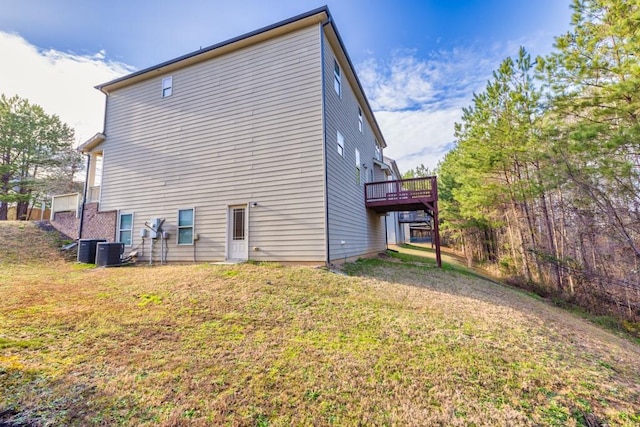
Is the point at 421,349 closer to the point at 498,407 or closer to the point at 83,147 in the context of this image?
the point at 498,407

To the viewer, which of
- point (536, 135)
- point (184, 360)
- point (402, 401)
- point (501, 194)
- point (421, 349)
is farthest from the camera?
point (501, 194)

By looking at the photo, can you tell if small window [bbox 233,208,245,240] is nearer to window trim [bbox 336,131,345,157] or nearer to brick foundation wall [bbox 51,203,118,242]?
window trim [bbox 336,131,345,157]

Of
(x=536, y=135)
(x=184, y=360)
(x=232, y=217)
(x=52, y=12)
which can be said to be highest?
(x=52, y=12)

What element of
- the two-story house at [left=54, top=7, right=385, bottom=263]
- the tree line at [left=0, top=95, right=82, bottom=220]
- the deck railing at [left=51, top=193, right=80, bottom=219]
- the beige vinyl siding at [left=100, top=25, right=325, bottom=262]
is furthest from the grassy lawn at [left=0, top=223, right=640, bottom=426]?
the tree line at [left=0, top=95, right=82, bottom=220]

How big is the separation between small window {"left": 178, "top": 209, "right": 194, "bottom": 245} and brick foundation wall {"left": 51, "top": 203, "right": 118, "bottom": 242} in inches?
130

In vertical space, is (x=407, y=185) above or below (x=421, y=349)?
above

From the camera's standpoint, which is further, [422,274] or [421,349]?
[422,274]

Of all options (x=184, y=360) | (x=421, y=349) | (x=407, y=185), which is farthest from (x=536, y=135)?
(x=184, y=360)

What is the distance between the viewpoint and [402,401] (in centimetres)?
254

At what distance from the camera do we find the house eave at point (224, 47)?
7844 mm

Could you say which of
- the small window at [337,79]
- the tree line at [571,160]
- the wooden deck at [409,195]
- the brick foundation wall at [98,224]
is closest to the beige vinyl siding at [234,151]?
the brick foundation wall at [98,224]

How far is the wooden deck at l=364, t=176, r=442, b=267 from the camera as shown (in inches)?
390

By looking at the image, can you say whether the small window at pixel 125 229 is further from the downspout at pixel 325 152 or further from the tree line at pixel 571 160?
the tree line at pixel 571 160

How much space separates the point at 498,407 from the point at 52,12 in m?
13.7
